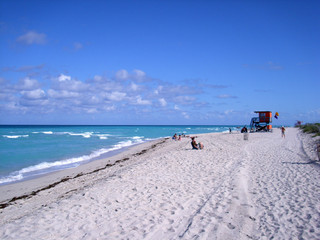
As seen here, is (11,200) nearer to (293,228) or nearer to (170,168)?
(170,168)

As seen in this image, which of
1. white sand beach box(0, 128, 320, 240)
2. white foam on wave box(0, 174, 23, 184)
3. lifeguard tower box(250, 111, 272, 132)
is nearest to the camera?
white sand beach box(0, 128, 320, 240)

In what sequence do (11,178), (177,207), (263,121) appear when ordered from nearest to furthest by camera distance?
1. (177,207)
2. (11,178)
3. (263,121)

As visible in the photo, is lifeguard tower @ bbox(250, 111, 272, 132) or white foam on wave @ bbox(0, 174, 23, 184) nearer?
white foam on wave @ bbox(0, 174, 23, 184)

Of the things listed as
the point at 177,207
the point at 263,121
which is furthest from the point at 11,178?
the point at 263,121

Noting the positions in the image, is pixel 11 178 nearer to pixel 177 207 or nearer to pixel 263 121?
pixel 177 207

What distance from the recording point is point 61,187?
28.8 feet

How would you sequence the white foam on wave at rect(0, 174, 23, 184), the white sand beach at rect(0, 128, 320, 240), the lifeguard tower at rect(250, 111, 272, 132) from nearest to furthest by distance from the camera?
the white sand beach at rect(0, 128, 320, 240)
the white foam on wave at rect(0, 174, 23, 184)
the lifeguard tower at rect(250, 111, 272, 132)

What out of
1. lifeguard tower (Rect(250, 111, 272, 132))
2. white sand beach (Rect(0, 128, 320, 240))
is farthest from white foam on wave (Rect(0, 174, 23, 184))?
lifeguard tower (Rect(250, 111, 272, 132))

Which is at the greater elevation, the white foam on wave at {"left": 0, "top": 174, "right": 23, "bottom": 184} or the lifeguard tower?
the lifeguard tower

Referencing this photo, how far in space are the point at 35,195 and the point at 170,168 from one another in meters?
4.88

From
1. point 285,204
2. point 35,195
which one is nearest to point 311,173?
point 285,204

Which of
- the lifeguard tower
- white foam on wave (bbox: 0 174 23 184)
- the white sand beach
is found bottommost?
white foam on wave (bbox: 0 174 23 184)

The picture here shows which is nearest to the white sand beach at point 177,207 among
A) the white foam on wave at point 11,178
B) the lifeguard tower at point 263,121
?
the white foam on wave at point 11,178

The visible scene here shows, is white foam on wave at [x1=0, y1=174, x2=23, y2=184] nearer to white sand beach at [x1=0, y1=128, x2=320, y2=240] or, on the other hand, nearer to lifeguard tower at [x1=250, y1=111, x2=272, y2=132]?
white sand beach at [x1=0, y1=128, x2=320, y2=240]
